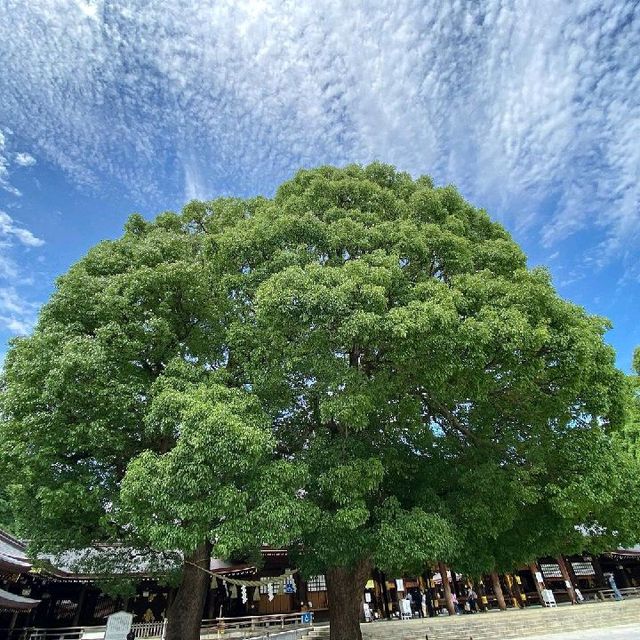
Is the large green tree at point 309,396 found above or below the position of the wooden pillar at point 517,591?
above

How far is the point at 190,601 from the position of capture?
429 inches

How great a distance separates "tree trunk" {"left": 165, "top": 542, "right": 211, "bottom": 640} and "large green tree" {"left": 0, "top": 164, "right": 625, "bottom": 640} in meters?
0.05

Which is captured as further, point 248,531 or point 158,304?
point 158,304

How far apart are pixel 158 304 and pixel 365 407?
5.24 m

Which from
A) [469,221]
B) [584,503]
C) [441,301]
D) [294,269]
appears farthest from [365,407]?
[469,221]

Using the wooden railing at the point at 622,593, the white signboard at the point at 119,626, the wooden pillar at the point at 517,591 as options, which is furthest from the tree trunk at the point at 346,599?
the wooden railing at the point at 622,593

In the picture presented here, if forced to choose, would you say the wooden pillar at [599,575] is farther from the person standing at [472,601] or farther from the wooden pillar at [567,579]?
the person standing at [472,601]

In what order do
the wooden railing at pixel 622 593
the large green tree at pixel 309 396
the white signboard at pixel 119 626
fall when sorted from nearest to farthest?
the white signboard at pixel 119 626, the large green tree at pixel 309 396, the wooden railing at pixel 622 593

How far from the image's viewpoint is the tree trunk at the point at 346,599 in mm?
10797

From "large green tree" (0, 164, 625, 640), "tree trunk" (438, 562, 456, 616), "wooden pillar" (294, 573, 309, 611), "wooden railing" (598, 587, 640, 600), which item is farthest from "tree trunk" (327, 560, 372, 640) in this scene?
"wooden railing" (598, 587, 640, 600)

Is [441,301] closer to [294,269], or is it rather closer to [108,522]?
[294,269]

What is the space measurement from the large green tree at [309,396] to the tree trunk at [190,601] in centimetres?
5

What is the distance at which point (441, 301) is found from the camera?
354 inches

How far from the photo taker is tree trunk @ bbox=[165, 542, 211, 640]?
10.6 m
